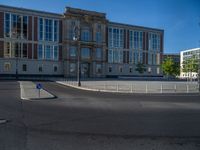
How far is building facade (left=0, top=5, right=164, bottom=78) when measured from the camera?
63750 millimetres

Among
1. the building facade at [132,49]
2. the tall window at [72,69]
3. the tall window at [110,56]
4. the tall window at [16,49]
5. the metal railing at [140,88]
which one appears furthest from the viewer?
the building facade at [132,49]

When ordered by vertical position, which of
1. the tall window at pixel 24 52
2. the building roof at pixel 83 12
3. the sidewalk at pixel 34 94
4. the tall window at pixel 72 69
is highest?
the building roof at pixel 83 12

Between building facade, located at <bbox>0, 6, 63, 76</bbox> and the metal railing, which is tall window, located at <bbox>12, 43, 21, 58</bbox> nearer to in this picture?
building facade, located at <bbox>0, 6, 63, 76</bbox>

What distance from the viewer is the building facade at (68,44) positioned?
63.8 m

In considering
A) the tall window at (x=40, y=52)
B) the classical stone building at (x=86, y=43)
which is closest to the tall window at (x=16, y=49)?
the tall window at (x=40, y=52)

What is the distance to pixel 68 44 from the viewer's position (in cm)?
7125

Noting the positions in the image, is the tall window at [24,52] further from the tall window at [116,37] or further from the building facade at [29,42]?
the tall window at [116,37]

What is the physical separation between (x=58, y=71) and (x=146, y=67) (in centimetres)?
3546

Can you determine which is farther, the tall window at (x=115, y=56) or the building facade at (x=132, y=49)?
the tall window at (x=115, y=56)

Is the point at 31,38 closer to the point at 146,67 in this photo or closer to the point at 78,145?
the point at 146,67

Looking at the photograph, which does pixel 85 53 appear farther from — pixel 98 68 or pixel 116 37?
pixel 116 37

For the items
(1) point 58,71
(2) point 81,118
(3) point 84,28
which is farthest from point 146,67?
(2) point 81,118

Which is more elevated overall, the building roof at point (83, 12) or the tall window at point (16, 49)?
the building roof at point (83, 12)

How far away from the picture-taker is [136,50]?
84938 millimetres
